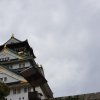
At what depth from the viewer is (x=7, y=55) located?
66375 mm

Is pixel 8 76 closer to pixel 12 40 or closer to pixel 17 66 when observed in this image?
pixel 17 66

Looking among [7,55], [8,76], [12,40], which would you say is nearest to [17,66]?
[7,55]

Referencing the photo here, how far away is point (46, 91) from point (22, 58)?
26.0 ft

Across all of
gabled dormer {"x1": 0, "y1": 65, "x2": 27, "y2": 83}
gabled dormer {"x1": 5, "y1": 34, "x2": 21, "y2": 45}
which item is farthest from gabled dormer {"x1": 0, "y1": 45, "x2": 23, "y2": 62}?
gabled dormer {"x1": 0, "y1": 65, "x2": 27, "y2": 83}

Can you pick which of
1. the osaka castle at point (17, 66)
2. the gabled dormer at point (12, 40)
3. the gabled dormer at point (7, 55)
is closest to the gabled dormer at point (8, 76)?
the osaka castle at point (17, 66)

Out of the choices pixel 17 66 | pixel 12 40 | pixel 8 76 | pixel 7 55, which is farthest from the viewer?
pixel 12 40

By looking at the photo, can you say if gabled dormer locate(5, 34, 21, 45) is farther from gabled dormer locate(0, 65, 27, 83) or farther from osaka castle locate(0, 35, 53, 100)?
gabled dormer locate(0, 65, 27, 83)

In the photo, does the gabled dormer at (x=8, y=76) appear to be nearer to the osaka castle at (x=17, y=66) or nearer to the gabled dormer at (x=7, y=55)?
the osaka castle at (x=17, y=66)

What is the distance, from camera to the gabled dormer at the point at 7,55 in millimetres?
65562

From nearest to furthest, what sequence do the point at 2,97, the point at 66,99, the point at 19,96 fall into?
the point at 66,99, the point at 2,97, the point at 19,96

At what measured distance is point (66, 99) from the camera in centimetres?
1369

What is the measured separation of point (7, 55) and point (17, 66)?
3.47m

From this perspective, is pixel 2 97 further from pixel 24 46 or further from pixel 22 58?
pixel 24 46

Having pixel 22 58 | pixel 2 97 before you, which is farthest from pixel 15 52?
pixel 2 97
